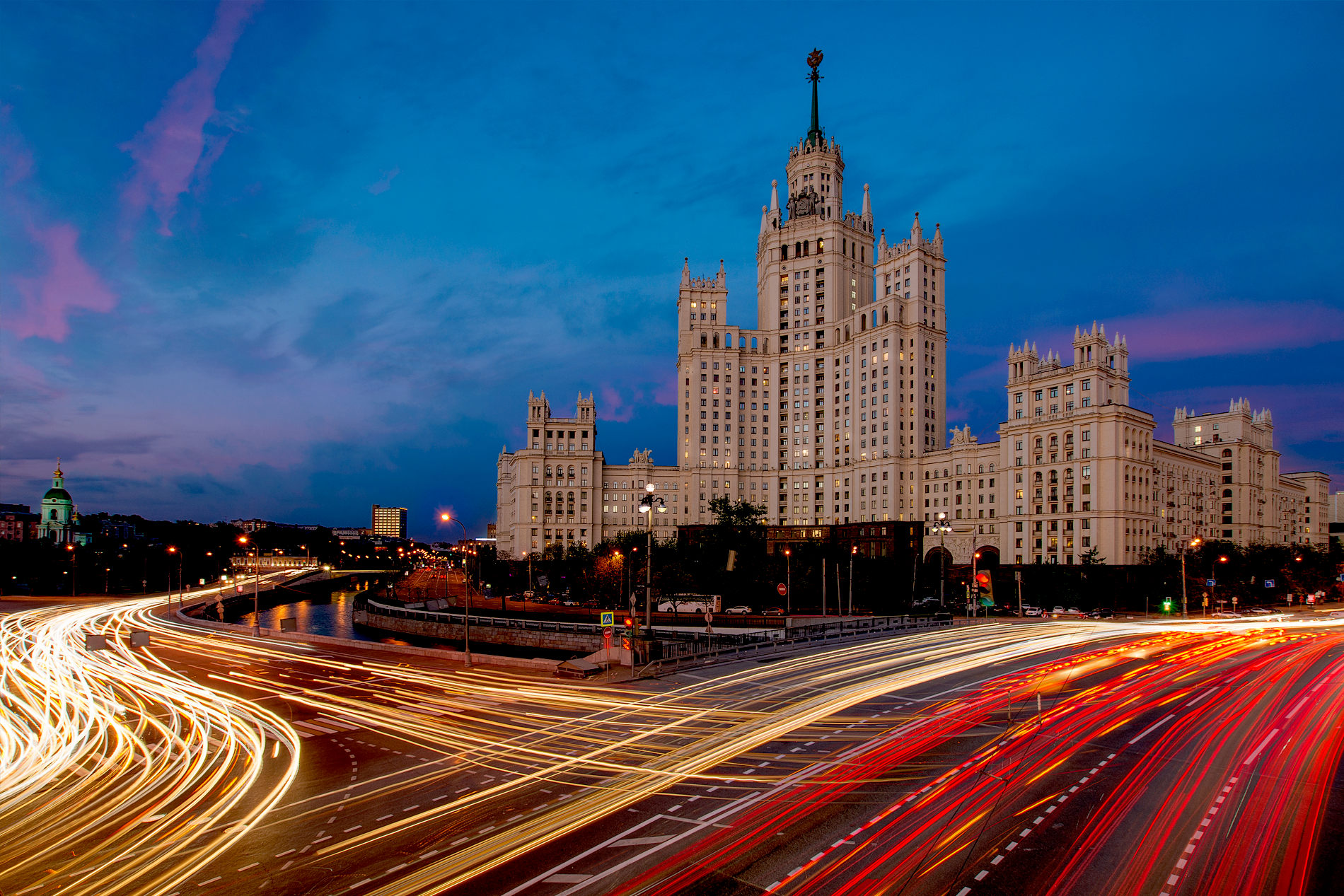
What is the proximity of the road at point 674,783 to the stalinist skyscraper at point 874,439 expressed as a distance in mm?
71644

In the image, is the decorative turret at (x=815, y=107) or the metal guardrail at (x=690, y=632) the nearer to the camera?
the metal guardrail at (x=690, y=632)

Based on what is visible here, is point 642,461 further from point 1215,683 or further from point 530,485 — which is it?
point 1215,683

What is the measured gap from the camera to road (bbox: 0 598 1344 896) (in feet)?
45.1

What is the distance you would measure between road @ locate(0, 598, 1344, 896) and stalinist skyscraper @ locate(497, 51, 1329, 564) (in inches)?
2821

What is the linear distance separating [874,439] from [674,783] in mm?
116364

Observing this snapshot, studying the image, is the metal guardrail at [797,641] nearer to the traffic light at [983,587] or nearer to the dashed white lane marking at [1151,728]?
the traffic light at [983,587]

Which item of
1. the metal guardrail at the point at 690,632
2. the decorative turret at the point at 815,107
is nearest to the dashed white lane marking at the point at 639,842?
the metal guardrail at the point at 690,632

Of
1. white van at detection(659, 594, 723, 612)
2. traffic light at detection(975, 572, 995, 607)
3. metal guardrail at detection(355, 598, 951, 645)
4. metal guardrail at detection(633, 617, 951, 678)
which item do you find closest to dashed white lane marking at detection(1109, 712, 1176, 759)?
metal guardrail at detection(633, 617, 951, 678)

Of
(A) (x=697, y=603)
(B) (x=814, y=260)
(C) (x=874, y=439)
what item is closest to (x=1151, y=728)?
(A) (x=697, y=603)

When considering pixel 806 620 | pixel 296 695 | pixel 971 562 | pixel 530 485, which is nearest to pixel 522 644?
pixel 806 620

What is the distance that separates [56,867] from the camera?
46.7 ft

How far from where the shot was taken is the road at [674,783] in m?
13.8

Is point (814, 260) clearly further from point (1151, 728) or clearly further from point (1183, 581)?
point (1151, 728)

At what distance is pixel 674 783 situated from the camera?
1862cm
